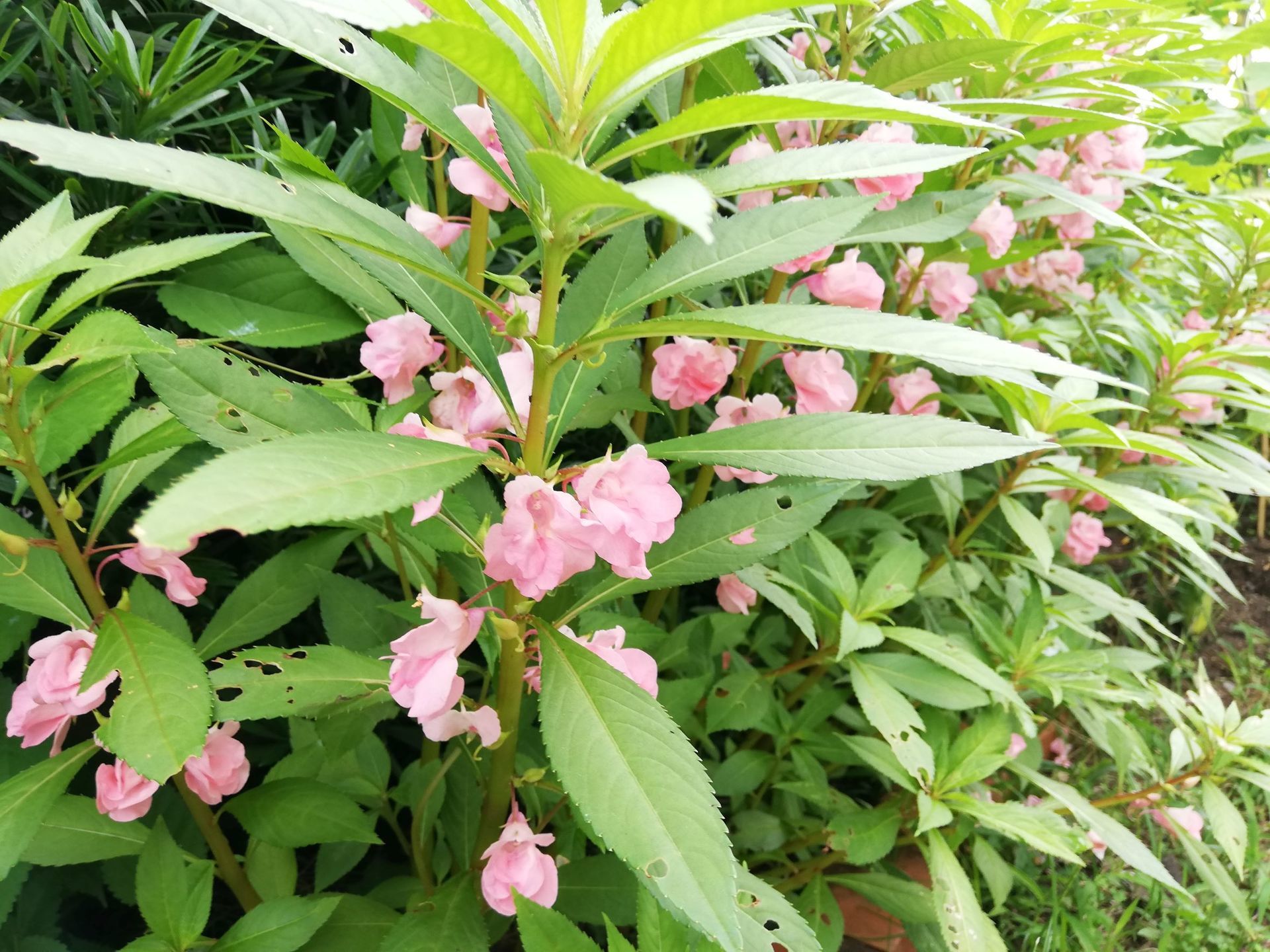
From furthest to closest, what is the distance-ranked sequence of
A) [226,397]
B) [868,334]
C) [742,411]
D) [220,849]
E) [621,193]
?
[742,411], [220,849], [226,397], [868,334], [621,193]

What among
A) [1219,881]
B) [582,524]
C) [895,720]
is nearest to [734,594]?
[895,720]

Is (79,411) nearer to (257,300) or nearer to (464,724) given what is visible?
(257,300)

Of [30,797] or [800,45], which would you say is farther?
[800,45]

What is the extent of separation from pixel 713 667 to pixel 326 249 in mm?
893

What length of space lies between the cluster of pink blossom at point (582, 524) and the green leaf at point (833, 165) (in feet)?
→ 0.74

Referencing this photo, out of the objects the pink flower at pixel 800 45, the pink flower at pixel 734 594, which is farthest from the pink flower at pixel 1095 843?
the pink flower at pixel 800 45

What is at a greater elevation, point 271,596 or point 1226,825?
point 271,596

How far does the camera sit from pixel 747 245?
0.75m

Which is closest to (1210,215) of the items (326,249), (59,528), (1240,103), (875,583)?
(1240,103)

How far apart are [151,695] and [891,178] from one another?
1.00 meters

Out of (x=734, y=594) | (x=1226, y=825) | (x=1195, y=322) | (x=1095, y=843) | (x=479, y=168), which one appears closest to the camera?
(x=479, y=168)

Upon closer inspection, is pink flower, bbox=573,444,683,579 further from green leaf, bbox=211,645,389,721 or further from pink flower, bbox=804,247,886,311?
pink flower, bbox=804,247,886,311

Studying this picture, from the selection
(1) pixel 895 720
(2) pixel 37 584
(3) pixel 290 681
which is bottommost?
(1) pixel 895 720

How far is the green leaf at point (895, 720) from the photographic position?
110 cm
